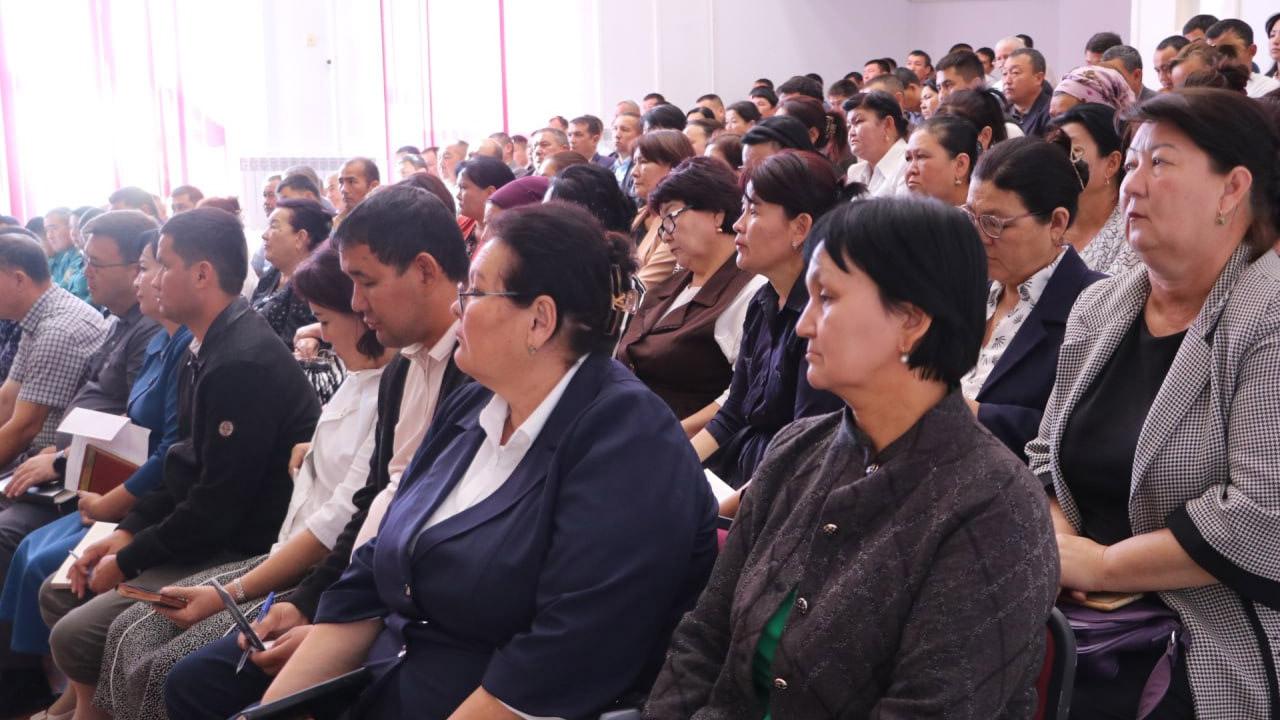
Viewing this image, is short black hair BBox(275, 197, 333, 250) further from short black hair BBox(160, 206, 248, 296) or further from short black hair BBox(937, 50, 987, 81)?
short black hair BBox(937, 50, 987, 81)

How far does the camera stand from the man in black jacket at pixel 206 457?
292 centimetres

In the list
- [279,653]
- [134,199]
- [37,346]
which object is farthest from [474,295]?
[134,199]

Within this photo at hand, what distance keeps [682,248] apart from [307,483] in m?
1.31

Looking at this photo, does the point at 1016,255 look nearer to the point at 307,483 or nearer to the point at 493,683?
the point at 493,683

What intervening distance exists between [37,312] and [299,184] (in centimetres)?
220

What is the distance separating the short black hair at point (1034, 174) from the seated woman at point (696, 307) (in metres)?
0.77

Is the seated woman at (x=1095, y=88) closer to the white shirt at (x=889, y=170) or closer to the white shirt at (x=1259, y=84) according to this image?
the white shirt at (x=889, y=170)

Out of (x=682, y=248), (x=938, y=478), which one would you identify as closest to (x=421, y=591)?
(x=938, y=478)

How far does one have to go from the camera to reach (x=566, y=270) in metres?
2.02

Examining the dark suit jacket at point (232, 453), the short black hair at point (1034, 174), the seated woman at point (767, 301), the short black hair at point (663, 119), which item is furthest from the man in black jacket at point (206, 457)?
the short black hair at point (663, 119)

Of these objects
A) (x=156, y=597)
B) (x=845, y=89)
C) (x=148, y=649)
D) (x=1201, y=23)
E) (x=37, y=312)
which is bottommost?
(x=148, y=649)

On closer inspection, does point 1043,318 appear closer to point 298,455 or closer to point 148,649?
point 298,455

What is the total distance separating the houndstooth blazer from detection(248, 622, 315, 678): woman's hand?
1.59m

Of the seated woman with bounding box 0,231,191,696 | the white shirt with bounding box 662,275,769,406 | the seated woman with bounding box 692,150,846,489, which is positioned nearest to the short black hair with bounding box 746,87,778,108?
the white shirt with bounding box 662,275,769,406
